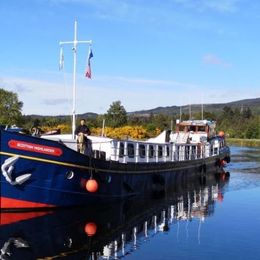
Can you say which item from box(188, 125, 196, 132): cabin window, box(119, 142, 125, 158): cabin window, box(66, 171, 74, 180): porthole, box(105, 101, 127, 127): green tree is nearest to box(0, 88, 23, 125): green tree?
box(105, 101, 127, 127): green tree

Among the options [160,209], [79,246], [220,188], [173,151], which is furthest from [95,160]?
[220,188]

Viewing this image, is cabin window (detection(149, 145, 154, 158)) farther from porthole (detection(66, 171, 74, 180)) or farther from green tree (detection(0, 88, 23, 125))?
green tree (detection(0, 88, 23, 125))

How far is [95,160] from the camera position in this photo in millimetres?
24781

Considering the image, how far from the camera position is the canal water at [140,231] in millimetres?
17750

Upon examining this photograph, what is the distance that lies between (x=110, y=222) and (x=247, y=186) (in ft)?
62.0

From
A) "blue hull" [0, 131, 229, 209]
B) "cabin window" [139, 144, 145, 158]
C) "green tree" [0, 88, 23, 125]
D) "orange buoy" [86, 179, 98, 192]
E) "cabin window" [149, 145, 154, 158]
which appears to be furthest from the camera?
"green tree" [0, 88, 23, 125]

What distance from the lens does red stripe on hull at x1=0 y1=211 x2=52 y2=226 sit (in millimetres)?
21406

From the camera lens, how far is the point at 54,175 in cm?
2334

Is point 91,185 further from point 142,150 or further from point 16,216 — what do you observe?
point 142,150

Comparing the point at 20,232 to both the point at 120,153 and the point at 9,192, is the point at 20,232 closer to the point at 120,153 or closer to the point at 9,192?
the point at 9,192

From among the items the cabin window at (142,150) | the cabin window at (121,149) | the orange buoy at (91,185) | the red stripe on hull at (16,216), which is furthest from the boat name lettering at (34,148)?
the cabin window at (142,150)

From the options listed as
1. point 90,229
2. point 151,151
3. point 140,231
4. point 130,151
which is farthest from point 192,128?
point 90,229

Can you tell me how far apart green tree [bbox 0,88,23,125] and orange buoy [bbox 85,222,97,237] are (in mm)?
93693

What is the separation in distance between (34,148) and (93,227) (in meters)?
4.10
